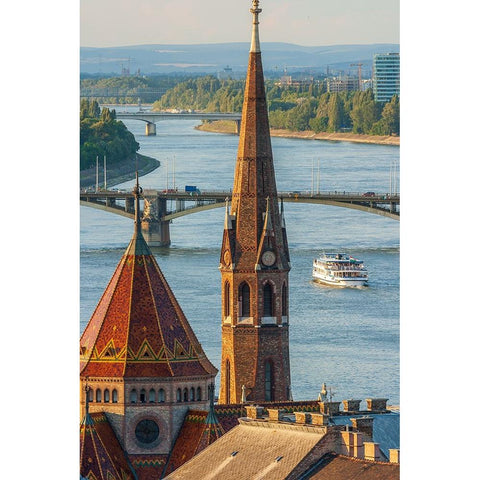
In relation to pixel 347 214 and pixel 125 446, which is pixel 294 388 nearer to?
pixel 125 446

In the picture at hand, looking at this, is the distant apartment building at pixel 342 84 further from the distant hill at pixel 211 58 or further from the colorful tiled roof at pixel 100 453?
the colorful tiled roof at pixel 100 453

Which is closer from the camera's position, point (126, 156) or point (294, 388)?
point (294, 388)

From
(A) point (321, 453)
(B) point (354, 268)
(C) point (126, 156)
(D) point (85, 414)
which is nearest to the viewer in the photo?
(A) point (321, 453)

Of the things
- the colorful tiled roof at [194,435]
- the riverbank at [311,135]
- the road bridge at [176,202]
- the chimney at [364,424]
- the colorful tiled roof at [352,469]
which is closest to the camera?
the colorful tiled roof at [352,469]

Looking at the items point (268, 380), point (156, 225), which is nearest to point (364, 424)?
point (268, 380)

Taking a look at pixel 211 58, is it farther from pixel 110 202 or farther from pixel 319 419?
pixel 110 202

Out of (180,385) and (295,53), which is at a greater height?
(295,53)

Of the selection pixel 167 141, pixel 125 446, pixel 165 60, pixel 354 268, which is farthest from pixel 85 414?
pixel 167 141

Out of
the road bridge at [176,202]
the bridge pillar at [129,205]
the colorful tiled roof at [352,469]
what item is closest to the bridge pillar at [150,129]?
the road bridge at [176,202]
